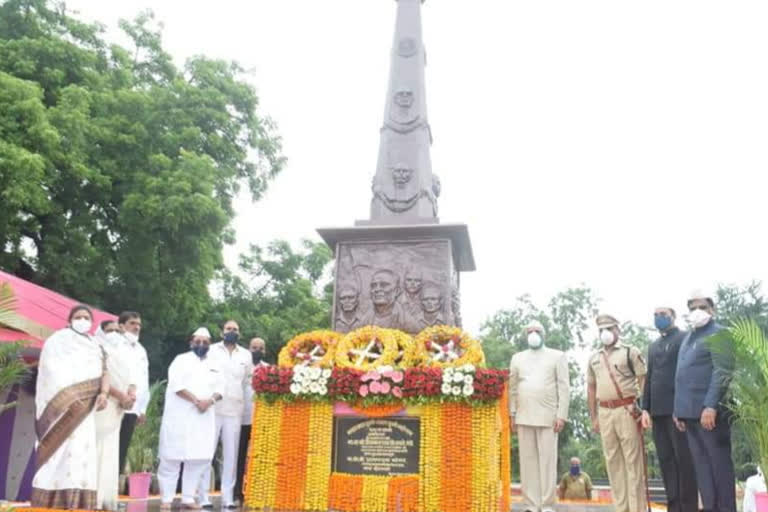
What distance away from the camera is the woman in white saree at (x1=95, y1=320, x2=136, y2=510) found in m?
6.58

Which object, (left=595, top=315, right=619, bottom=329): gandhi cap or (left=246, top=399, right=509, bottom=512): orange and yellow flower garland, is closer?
(left=246, top=399, right=509, bottom=512): orange and yellow flower garland

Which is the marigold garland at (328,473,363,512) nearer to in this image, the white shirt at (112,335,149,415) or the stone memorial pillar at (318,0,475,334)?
the white shirt at (112,335,149,415)

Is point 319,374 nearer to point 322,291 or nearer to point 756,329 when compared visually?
point 756,329

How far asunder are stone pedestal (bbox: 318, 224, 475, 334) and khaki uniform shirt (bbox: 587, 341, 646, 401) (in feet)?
7.13

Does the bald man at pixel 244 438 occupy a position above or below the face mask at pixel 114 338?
below

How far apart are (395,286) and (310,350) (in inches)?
63.2

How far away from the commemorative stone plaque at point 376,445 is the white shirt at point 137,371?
205 centimetres

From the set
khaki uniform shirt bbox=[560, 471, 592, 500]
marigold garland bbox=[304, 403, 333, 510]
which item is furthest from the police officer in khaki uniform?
khaki uniform shirt bbox=[560, 471, 592, 500]

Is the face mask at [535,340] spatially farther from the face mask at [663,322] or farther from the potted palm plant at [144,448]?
the potted palm plant at [144,448]

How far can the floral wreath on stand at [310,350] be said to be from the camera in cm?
722

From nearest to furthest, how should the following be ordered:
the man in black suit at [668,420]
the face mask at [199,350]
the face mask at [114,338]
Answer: the man in black suit at [668,420]
the face mask at [114,338]
the face mask at [199,350]

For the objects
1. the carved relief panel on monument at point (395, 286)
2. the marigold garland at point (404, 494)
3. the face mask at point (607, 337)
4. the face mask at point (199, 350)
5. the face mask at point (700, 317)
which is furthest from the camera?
the carved relief panel on monument at point (395, 286)

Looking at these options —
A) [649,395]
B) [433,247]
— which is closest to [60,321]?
[433,247]

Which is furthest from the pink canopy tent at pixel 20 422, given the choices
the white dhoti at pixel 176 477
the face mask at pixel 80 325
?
the white dhoti at pixel 176 477
